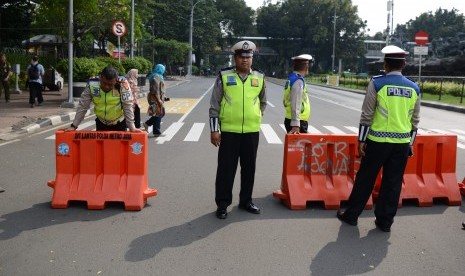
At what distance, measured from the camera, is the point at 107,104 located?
669 centimetres

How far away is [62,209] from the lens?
618 centimetres

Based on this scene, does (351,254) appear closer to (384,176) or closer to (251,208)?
(384,176)

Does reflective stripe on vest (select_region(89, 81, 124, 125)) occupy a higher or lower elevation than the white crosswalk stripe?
higher

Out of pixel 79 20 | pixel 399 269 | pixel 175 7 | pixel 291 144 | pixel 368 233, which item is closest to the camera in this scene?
pixel 399 269

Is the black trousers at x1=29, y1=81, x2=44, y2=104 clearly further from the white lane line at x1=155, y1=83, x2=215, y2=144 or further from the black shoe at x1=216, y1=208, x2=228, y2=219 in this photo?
the black shoe at x1=216, y1=208, x2=228, y2=219

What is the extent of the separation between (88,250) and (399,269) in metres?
2.67

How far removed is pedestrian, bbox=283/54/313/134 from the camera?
21.3 ft

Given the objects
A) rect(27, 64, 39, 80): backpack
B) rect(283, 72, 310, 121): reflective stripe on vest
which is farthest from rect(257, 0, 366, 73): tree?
rect(283, 72, 310, 121): reflective stripe on vest

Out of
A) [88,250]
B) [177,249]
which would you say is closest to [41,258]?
[88,250]

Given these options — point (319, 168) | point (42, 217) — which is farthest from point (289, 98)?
point (42, 217)

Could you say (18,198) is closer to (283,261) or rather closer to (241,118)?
(241,118)

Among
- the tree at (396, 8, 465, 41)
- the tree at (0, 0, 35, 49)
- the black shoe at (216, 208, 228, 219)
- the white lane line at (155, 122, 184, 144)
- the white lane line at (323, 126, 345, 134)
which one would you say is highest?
the tree at (396, 8, 465, 41)

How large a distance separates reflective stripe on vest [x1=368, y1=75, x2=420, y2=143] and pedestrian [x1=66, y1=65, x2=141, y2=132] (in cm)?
284

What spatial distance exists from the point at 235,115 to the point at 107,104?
1761mm
